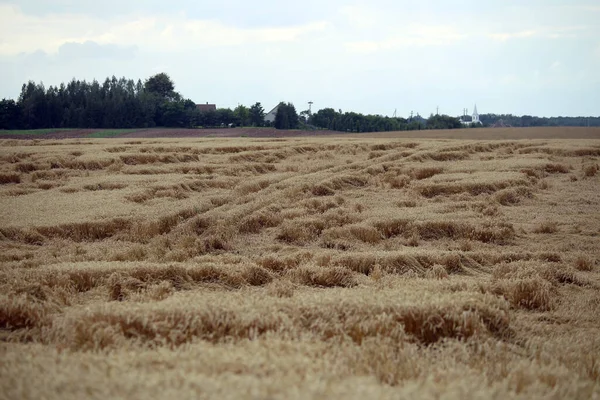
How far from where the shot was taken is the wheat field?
3912 mm

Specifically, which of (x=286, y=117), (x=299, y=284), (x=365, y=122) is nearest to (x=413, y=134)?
(x=286, y=117)

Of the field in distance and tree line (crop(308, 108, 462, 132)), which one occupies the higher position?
tree line (crop(308, 108, 462, 132))

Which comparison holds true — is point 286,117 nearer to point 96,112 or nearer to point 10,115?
point 96,112

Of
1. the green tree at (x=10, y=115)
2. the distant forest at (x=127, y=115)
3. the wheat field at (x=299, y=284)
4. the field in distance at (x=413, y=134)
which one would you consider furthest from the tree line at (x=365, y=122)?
the wheat field at (x=299, y=284)

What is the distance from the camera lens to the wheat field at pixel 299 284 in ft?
12.8

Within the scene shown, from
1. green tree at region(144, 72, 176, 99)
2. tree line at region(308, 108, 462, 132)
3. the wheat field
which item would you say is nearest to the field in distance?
the wheat field

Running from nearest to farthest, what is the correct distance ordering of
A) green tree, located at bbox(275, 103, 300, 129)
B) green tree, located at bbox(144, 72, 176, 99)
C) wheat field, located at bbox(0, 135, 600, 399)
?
wheat field, located at bbox(0, 135, 600, 399) → green tree, located at bbox(275, 103, 300, 129) → green tree, located at bbox(144, 72, 176, 99)

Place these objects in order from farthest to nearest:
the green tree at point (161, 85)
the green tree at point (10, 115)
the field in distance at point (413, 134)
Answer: the green tree at point (161, 85), the green tree at point (10, 115), the field in distance at point (413, 134)

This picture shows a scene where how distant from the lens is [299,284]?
899cm

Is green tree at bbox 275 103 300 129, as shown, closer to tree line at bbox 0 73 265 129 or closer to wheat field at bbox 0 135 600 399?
tree line at bbox 0 73 265 129

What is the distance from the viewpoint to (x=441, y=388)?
364 centimetres

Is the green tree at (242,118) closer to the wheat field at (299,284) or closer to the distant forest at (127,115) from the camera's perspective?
the distant forest at (127,115)

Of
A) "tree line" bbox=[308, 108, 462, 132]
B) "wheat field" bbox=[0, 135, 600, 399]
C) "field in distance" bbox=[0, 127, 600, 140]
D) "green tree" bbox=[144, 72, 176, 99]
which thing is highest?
"green tree" bbox=[144, 72, 176, 99]

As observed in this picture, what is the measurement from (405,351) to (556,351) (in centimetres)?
186
